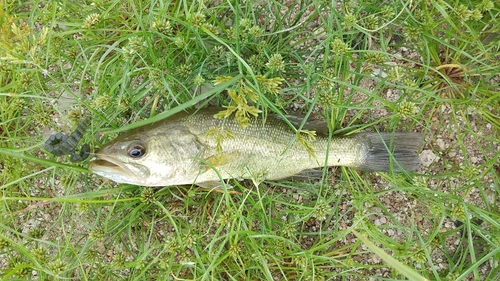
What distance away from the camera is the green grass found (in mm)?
3059

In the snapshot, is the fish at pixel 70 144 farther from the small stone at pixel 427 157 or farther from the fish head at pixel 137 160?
the small stone at pixel 427 157

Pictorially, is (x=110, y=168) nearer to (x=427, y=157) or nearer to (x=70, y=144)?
(x=70, y=144)

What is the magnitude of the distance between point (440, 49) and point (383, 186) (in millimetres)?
1335

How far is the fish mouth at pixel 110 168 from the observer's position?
2.95 meters

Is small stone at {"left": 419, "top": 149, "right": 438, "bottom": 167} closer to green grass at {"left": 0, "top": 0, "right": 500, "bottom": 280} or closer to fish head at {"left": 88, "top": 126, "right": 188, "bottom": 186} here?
green grass at {"left": 0, "top": 0, "right": 500, "bottom": 280}

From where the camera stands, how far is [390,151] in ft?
10.8

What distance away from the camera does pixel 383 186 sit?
3.63 metres

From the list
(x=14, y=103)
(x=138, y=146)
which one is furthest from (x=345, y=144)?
(x=14, y=103)

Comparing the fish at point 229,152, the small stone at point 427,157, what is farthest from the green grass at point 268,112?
the fish at point 229,152

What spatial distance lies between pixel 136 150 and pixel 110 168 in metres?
0.24

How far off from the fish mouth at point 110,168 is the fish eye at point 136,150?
0.11 meters

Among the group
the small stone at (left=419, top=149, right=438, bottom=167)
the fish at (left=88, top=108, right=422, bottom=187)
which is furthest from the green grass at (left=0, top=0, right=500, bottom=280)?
the fish at (left=88, top=108, right=422, bottom=187)

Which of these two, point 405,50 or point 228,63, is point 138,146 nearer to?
point 228,63

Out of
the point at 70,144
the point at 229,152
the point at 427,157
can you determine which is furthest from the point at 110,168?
the point at 427,157
